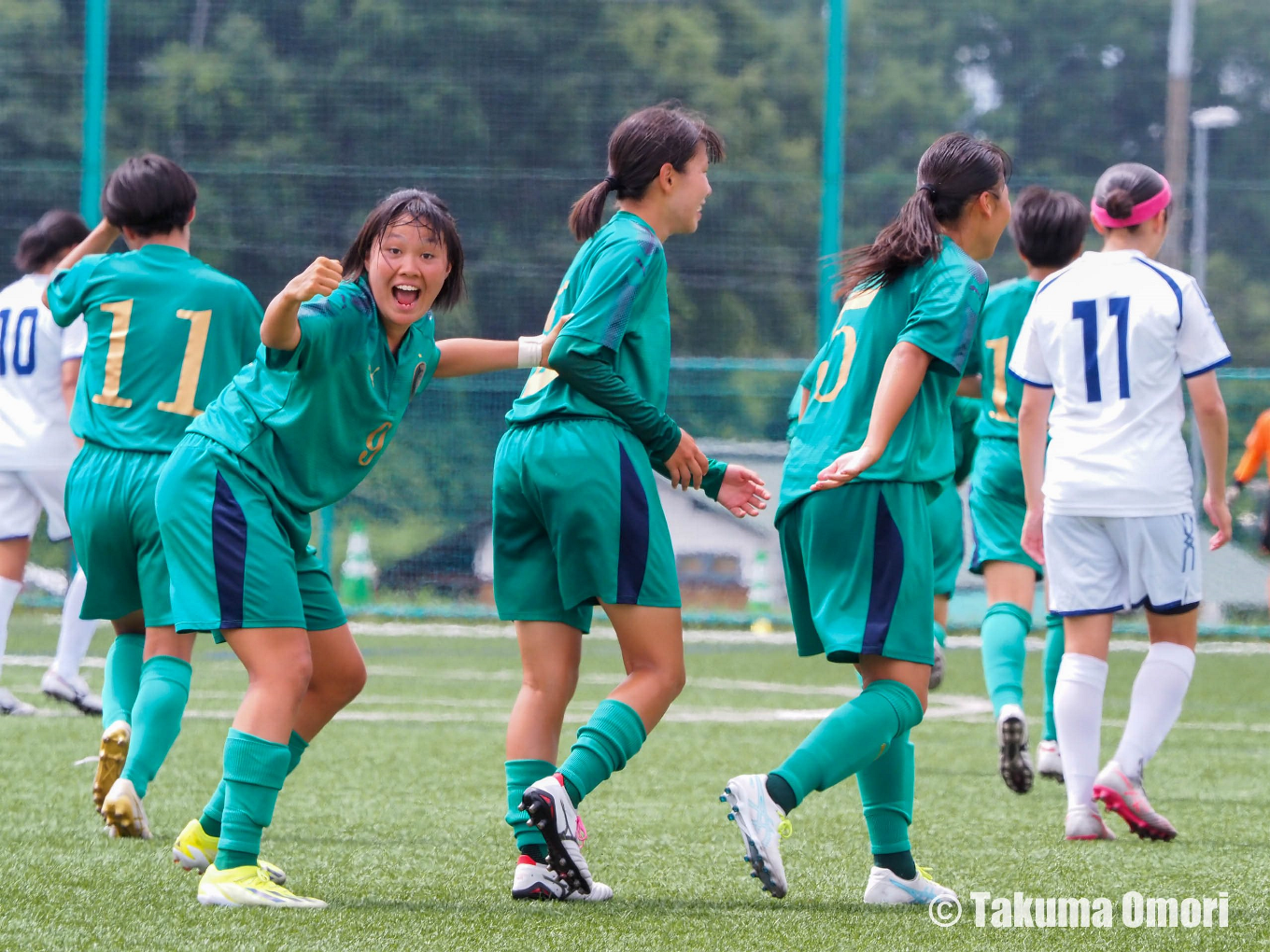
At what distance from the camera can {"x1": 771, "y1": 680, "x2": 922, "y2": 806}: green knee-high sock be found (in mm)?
3398

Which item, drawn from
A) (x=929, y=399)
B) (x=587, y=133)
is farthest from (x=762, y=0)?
(x=929, y=399)

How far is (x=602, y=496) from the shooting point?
11.9ft

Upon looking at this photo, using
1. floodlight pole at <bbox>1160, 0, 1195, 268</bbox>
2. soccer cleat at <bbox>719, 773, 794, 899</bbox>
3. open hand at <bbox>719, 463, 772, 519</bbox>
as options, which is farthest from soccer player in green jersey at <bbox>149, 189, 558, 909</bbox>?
floodlight pole at <bbox>1160, 0, 1195, 268</bbox>

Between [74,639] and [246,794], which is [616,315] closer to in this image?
[246,794]

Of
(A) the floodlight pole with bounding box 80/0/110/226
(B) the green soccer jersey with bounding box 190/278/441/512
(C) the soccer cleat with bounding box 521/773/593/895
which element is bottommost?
(C) the soccer cleat with bounding box 521/773/593/895

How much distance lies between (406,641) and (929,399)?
8.76m

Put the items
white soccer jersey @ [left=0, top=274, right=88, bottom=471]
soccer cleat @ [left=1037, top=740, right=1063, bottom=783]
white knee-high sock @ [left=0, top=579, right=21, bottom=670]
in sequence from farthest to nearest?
white soccer jersey @ [left=0, top=274, right=88, bottom=471]
white knee-high sock @ [left=0, top=579, right=21, bottom=670]
soccer cleat @ [left=1037, top=740, right=1063, bottom=783]

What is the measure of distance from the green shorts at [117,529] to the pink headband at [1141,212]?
268 centimetres

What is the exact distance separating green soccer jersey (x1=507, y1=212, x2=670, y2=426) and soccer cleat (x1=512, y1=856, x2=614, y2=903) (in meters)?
0.96

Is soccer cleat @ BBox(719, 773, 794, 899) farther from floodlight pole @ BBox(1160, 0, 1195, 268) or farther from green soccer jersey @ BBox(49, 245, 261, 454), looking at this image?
floodlight pole @ BBox(1160, 0, 1195, 268)

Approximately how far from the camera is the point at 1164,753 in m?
6.60

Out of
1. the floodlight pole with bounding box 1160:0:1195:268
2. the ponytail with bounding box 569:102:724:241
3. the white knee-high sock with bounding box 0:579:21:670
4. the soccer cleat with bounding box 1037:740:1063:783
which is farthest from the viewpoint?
the floodlight pole with bounding box 1160:0:1195:268

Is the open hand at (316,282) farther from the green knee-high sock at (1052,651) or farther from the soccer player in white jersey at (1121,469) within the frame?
the green knee-high sock at (1052,651)

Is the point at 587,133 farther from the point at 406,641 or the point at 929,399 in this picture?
the point at 929,399
